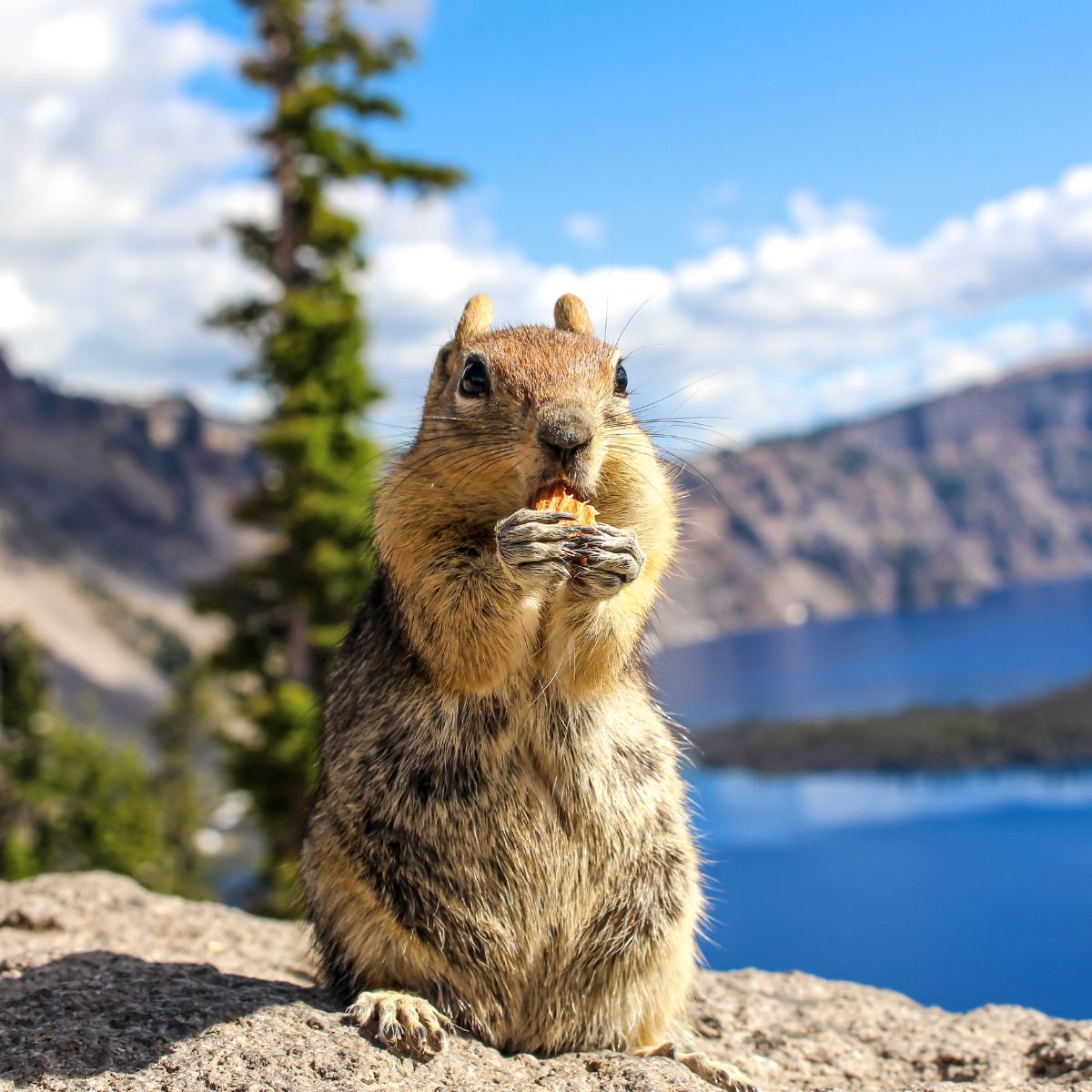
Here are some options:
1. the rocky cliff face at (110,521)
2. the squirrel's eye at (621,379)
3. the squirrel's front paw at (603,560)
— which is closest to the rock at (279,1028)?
the squirrel's front paw at (603,560)

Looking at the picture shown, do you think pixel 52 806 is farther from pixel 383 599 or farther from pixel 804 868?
pixel 383 599

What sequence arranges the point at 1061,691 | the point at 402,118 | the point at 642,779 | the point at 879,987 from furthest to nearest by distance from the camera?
1. the point at 1061,691
2. the point at 402,118
3. the point at 879,987
4. the point at 642,779

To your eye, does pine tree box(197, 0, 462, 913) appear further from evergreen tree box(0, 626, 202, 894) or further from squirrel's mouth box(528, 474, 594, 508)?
squirrel's mouth box(528, 474, 594, 508)

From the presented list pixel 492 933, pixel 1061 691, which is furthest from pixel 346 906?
pixel 1061 691

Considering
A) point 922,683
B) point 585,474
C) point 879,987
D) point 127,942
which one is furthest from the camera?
point 922,683

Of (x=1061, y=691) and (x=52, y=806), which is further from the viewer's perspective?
(x=1061, y=691)

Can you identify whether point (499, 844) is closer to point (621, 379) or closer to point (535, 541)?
point (535, 541)

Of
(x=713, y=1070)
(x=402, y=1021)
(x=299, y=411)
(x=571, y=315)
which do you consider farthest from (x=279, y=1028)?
(x=299, y=411)
